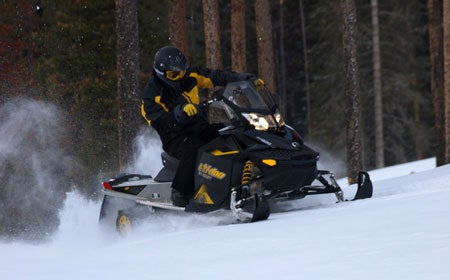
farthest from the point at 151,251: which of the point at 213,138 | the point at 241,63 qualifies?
the point at 241,63

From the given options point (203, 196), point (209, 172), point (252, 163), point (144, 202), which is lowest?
point (144, 202)

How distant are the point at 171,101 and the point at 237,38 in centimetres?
1061

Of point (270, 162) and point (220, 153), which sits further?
point (220, 153)

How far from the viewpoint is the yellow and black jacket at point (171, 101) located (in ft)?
Answer: 26.4

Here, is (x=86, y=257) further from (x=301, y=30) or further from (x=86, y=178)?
(x=301, y=30)

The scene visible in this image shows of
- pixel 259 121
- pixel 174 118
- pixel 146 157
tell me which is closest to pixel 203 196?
pixel 174 118

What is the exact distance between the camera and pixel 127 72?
13.6 metres

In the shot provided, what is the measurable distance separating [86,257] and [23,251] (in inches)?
94.9

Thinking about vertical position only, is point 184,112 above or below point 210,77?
below

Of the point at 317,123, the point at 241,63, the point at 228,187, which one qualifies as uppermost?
the point at 241,63

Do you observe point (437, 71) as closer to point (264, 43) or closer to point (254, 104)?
point (264, 43)

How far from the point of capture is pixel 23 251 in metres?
8.41

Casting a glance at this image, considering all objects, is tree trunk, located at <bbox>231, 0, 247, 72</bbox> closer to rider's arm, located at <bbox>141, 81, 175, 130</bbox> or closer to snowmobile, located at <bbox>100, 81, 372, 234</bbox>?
Result: rider's arm, located at <bbox>141, 81, 175, 130</bbox>

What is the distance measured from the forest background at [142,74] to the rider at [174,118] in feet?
15.1
